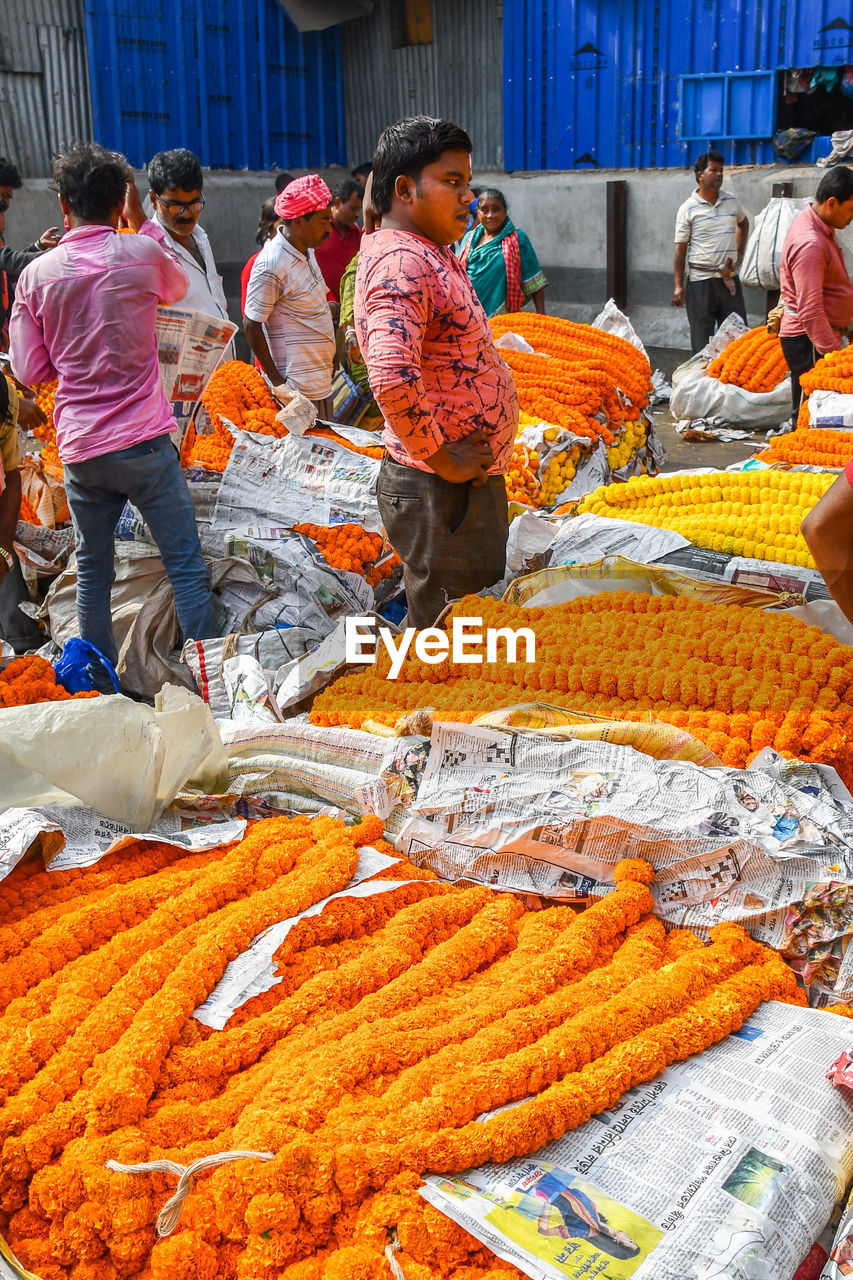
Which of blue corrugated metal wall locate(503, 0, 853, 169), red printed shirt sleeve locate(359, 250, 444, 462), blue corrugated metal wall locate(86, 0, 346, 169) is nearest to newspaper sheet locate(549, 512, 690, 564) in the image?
red printed shirt sleeve locate(359, 250, 444, 462)

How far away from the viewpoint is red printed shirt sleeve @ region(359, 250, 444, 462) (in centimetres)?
262

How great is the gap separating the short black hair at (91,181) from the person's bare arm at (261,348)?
4.90ft

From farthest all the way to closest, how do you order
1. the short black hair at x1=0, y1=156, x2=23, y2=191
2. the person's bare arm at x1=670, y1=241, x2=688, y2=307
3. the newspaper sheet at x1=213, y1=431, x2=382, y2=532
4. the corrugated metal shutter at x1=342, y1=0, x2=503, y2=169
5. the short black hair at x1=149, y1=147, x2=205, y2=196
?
the corrugated metal shutter at x1=342, y1=0, x2=503, y2=169 → the person's bare arm at x1=670, y1=241, x2=688, y2=307 → the short black hair at x1=0, y1=156, x2=23, y2=191 → the short black hair at x1=149, y1=147, x2=205, y2=196 → the newspaper sheet at x1=213, y1=431, x2=382, y2=532

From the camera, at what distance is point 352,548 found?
402 cm

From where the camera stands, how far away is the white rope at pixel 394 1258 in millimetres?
1190

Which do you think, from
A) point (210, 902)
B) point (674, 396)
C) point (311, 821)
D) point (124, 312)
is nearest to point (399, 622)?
point (124, 312)

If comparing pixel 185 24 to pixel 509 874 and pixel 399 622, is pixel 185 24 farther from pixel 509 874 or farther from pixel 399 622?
pixel 509 874

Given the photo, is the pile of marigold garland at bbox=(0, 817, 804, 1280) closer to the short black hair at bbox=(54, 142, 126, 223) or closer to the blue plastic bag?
the blue plastic bag

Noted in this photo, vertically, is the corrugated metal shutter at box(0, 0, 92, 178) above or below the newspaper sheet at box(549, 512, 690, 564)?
above

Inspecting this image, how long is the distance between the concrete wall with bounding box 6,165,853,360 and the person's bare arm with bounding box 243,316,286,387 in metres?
6.24

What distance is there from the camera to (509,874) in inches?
74.9

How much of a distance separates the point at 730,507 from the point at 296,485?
1638mm

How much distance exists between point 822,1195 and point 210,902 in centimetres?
100

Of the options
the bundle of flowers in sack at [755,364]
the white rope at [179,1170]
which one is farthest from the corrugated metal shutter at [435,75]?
the white rope at [179,1170]
